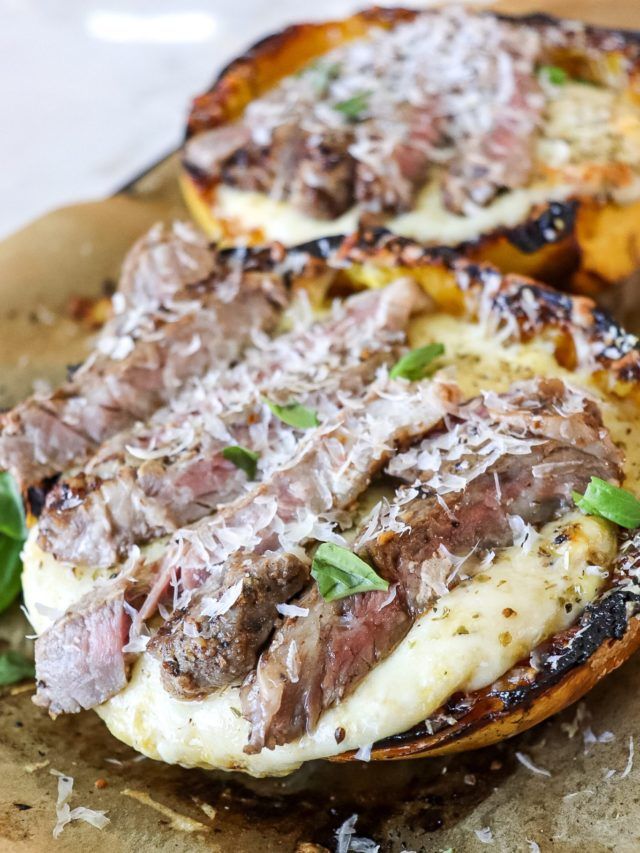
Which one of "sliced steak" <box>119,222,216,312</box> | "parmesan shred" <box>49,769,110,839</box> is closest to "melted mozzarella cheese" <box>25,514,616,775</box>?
"parmesan shred" <box>49,769,110,839</box>

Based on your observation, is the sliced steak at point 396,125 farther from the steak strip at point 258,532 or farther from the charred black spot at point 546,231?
the steak strip at point 258,532

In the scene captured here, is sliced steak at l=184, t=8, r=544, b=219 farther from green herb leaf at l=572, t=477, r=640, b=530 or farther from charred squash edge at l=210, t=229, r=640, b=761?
green herb leaf at l=572, t=477, r=640, b=530

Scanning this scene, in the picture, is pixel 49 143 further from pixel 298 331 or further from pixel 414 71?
pixel 298 331

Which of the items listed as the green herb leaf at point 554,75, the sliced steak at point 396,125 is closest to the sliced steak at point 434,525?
the sliced steak at point 396,125

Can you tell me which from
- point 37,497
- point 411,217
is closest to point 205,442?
point 37,497

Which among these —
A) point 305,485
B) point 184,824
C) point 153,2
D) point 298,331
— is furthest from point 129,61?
point 184,824
